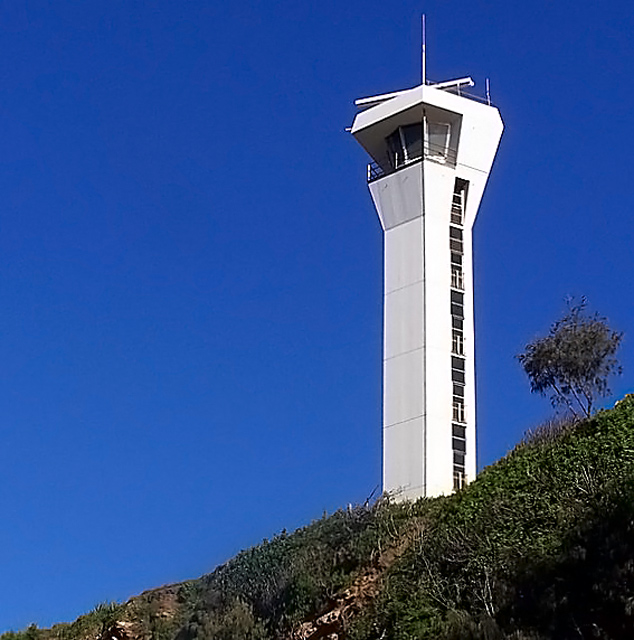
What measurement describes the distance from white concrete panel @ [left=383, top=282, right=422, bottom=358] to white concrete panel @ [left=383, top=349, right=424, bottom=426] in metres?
0.28

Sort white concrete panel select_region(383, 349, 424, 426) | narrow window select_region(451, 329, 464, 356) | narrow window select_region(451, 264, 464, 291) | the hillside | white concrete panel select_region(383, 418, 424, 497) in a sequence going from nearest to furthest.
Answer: the hillside, white concrete panel select_region(383, 418, 424, 497), white concrete panel select_region(383, 349, 424, 426), narrow window select_region(451, 329, 464, 356), narrow window select_region(451, 264, 464, 291)

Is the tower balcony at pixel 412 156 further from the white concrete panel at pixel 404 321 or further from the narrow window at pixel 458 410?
the narrow window at pixel 458 410

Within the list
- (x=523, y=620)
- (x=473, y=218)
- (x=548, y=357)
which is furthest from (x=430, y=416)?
(x=523, y=620)

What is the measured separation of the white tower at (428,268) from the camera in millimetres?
29062

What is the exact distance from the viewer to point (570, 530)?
1886 cm

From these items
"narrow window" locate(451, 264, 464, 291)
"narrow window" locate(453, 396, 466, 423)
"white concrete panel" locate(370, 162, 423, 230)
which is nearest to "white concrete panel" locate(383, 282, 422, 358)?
"narrow window" locate(451, 264, 464, 291)

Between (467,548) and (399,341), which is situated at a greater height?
(399,341)

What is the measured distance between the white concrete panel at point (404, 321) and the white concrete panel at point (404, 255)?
277mm

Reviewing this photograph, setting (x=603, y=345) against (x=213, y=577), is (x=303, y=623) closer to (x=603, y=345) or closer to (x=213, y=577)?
(x=213, y=577)

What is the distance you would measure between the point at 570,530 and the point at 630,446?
3793 mm

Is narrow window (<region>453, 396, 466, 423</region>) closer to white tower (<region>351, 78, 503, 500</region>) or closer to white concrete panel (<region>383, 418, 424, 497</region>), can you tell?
white tower (<region>351, 78, 503, 500</region>)

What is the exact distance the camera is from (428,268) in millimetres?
30719

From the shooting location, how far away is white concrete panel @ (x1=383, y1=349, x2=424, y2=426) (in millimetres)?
29391

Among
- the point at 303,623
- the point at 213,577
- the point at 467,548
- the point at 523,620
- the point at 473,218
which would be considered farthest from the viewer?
the point at 473,218
